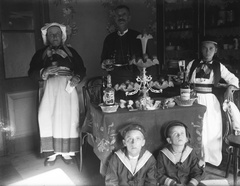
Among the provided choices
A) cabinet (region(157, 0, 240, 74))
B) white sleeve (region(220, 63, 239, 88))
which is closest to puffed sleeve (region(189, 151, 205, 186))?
white sleeve (region(220, 63, 239, 88))

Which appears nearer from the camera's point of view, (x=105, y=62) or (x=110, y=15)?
(x=105, y=62)

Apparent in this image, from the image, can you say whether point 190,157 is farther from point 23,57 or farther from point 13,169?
point 23,57

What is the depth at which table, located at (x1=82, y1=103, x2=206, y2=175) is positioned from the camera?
2123 mm

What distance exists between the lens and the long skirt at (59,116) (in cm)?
288

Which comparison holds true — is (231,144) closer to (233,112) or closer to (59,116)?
(233,112)

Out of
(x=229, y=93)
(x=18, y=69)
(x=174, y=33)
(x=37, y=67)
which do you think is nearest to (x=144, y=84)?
(x=229, y=93)

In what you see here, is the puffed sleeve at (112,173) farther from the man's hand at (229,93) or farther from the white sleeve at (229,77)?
the white sleeve at (229,77)

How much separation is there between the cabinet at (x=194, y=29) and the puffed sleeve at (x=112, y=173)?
1616mm

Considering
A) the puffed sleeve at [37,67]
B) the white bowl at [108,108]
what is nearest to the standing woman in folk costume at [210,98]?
the white bowl at [108,108]

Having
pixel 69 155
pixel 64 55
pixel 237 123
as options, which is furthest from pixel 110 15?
pixel 237 123

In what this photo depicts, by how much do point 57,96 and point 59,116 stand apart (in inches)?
7.6

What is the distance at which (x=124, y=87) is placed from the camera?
225cm

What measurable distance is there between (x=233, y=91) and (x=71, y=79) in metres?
1.45

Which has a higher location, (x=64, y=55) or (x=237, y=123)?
(x=64, y=55)
